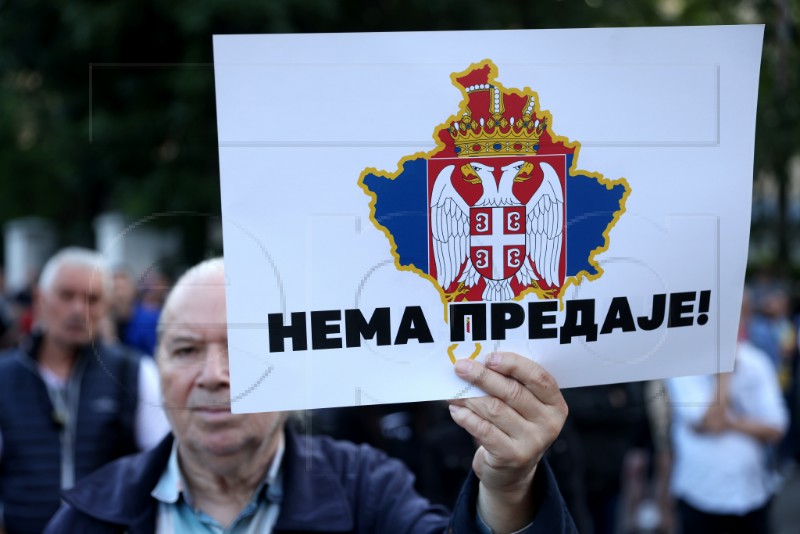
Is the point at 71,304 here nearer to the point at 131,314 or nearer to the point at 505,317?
the point at 505,317

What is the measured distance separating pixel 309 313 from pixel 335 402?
0.16 m

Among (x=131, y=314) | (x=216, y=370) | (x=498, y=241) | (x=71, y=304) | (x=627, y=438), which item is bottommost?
(x=627, y=438)

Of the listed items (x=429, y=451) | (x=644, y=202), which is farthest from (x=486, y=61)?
(x=429, y=451)

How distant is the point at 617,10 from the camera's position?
9719 millimetres

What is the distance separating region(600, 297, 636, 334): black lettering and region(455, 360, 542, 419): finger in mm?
197

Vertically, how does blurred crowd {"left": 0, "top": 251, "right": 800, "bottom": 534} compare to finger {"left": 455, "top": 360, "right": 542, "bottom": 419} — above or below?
below

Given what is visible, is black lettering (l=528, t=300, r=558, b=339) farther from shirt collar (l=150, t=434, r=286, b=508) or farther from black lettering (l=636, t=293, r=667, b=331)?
shirt collar (l=150, t=434, r=286, b=508)

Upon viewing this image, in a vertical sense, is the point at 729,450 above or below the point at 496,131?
below

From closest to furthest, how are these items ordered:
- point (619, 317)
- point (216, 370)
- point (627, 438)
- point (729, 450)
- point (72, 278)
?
point (619, 317) < point (216, 370) < point (72, 278) < point (729, 450) < point (627, 438)

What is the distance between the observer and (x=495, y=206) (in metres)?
1.83

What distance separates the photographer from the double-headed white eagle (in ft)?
5.95

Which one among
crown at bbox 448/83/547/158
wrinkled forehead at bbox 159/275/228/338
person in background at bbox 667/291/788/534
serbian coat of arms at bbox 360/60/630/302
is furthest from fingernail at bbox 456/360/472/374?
person in background at bbox 667/291/788/534

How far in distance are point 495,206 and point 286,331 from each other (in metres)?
0.43

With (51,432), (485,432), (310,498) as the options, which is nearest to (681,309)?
(485,432)
